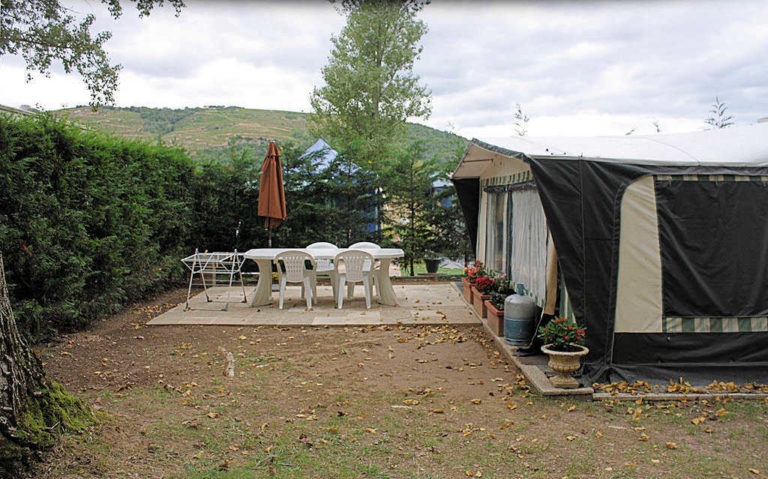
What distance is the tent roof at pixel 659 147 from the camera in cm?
436

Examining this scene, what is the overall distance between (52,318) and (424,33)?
1514 centimetres

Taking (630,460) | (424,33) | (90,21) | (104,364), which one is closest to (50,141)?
(104,364)

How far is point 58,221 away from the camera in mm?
5320

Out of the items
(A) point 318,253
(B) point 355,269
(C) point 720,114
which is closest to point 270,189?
(A) point 318,253

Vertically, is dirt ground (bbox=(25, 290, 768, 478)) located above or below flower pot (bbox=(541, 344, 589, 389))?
below

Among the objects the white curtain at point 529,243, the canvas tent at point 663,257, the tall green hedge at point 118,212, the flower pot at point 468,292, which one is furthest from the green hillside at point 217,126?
the canvas tent at point 663,257

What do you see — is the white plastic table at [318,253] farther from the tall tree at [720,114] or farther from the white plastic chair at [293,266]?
the tall tree at [720,114]

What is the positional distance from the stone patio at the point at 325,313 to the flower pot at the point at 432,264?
2.07 metres

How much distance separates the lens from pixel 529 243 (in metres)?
5.70

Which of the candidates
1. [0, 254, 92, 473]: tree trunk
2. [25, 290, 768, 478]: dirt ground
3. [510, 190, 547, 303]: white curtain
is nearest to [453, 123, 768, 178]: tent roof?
[510, 190, 547, 303]: white curtain

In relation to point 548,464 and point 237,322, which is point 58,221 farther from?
point 548,464

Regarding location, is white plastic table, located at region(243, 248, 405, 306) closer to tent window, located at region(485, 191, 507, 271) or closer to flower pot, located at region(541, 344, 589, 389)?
tent window, located at region(485, 191, 507, 271)

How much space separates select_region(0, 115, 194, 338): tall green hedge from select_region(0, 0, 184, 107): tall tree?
107 centimetres

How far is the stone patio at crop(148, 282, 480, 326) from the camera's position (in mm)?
6457
